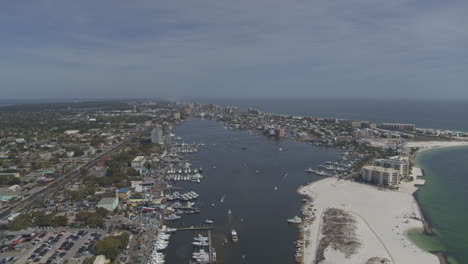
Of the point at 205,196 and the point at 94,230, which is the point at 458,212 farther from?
the point at 94,230

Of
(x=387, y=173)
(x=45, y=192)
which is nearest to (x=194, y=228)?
(x=45, y=192)

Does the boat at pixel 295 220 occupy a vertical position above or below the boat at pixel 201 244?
above

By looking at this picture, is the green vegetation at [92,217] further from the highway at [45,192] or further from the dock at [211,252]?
the dock at [211,252]

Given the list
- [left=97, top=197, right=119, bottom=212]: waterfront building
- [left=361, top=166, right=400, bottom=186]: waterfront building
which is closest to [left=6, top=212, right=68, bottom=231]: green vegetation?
[left=97, top=197, right=119, bottom=212]: waterfront building

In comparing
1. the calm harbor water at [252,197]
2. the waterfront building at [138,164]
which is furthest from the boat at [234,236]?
the waterfront building at [138,164]

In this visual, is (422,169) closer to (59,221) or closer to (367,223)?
(367,223)

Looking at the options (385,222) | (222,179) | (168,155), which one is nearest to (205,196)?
(222,179)
